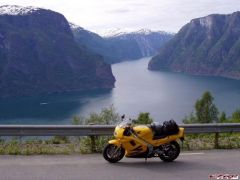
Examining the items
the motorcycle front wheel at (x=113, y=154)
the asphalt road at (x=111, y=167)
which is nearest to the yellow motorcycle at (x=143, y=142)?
the motorcycle front wheel at (x=113, y=154)

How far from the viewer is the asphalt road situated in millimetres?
9477

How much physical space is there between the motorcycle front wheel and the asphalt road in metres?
0.12

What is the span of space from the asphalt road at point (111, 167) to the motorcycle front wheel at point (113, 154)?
125 mm

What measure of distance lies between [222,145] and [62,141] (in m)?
4.67

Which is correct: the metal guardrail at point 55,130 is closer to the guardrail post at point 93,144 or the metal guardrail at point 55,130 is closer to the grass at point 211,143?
the guardrail post at point 93,144

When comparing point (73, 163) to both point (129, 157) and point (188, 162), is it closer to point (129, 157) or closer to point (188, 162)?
point (129, 157)

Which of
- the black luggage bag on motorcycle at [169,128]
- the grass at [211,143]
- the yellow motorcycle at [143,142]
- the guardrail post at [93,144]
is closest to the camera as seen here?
the yellow motorcycle at [143,142]

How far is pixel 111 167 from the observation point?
1034 cm

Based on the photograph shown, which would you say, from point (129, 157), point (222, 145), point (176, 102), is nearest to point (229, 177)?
point (129, 157)

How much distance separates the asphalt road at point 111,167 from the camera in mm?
9477

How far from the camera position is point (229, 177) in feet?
30.7

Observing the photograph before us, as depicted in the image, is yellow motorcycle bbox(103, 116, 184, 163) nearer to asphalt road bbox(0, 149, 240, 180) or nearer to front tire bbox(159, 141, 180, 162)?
front tire bbox(159, 141, 180, 162)

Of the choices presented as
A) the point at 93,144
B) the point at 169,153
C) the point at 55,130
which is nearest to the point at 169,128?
the point at 169,153

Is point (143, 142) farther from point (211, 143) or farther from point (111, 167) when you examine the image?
point (211, 143)
